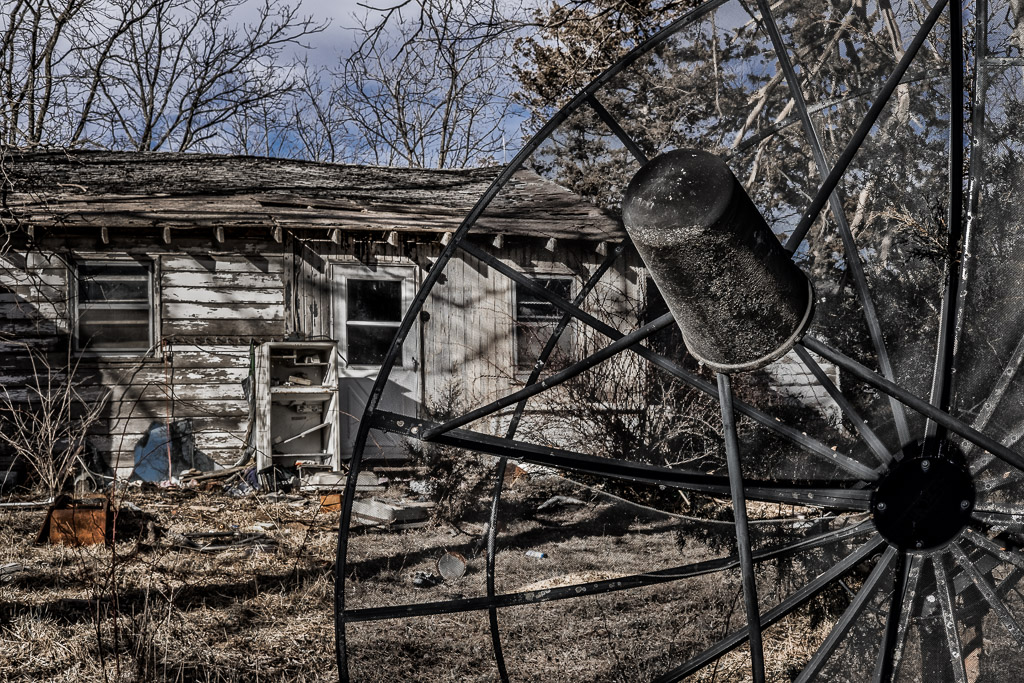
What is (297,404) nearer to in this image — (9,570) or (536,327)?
(536,327)

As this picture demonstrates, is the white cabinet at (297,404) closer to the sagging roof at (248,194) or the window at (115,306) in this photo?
the sagging roof at (248,194)

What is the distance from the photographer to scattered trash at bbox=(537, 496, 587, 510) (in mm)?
3719

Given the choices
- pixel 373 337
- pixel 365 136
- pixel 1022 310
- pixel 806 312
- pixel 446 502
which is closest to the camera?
pixel 806 312

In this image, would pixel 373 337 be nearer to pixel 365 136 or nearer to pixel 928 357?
pixel 928 357

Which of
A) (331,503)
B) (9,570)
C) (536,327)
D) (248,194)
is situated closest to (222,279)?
(248,194)

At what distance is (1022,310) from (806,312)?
4.42ft

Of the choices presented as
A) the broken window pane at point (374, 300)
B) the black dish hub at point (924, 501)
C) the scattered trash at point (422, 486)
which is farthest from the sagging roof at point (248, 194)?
the black dish hub at point (924, 501)

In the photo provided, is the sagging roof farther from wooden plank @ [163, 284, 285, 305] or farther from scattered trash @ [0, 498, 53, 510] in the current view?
scattered trash @ [0, 498, 53, 510]

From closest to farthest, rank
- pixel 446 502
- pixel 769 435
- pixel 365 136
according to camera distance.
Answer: pixel 769 435, pixel 446 502, pixel 365 136

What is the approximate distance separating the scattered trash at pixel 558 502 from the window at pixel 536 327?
54.9 inches

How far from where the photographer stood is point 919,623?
2.83m

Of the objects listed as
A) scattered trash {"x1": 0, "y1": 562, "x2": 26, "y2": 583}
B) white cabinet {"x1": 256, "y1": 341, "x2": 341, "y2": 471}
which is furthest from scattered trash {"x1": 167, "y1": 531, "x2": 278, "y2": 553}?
white cabinet {"x1": 256, "y1": 341, "x2": 341, "y2": 471}

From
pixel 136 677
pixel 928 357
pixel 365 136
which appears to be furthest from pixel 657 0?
pixel 365 136

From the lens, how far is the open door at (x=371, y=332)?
9727 mm
